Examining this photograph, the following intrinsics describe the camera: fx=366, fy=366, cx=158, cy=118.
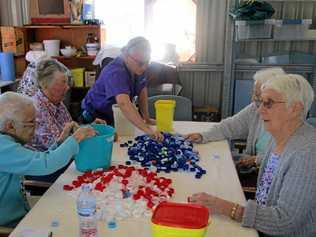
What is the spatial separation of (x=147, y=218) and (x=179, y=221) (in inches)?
12.7

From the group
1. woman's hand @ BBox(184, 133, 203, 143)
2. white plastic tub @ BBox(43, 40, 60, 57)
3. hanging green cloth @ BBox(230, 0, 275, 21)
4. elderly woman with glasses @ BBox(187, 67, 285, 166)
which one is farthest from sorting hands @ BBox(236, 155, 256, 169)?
white plastic tub @ BBox(43, 40, 60, 57)

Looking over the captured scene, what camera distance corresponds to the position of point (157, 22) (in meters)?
4.60

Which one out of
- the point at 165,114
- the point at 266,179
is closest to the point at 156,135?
the point at 165,114

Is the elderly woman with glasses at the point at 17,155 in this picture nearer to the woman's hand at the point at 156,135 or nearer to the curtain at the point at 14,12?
the woman's hand at the point at 156,135

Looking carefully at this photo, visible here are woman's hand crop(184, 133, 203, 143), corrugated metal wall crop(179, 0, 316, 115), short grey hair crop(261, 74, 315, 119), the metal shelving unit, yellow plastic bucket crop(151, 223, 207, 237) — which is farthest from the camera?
corrugated metal wall crop(179, 0, 316, 115)

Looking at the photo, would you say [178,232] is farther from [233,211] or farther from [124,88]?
[124,88]

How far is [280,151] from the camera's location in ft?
5.13

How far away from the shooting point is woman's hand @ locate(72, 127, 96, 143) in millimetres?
1676

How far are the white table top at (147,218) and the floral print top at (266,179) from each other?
0.10m

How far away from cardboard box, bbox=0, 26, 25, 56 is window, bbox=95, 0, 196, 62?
38.9 inches

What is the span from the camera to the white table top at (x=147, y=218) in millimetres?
1299

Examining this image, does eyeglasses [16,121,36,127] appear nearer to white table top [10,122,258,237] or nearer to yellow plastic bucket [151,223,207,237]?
white table top [10,122,258,237]

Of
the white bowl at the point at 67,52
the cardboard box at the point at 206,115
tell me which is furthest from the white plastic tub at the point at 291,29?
the white bowl at the point at 67,52

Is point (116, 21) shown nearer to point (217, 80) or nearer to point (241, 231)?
point (217, 80)
